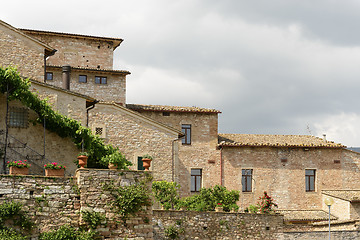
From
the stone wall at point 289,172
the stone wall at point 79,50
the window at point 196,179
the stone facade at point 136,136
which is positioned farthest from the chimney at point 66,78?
the stone wall at point 289,172

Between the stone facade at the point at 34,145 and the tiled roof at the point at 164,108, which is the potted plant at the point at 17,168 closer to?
the stone facade at the point at 34,145

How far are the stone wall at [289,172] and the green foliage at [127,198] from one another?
16.4 meters

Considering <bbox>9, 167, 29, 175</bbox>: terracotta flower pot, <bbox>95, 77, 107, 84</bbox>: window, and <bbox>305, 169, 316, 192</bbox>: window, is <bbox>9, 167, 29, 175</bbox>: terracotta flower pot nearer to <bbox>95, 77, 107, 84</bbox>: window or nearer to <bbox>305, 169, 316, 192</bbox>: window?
<bbox>95, 77, 107, 84</bbox>: window

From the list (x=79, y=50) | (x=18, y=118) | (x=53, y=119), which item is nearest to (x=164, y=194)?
Answer: (x=53, y=119)

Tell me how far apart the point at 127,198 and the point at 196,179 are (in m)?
16.2

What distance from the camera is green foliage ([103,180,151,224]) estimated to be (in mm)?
18109

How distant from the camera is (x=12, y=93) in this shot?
2050cm

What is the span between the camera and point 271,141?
3562 centimetres

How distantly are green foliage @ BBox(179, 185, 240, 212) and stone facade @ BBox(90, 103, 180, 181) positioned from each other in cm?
221

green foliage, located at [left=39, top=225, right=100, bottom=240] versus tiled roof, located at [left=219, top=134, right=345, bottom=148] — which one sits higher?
tiled roof, located at [left=219, top=134, right=345, bottom=148]

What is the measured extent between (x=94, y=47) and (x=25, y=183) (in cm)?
1989

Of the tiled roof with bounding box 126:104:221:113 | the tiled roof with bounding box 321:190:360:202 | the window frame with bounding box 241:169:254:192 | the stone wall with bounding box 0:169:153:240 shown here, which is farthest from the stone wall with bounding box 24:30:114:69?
the stone wall with bounding box 0:169:153:240

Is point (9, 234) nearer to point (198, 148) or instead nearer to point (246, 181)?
Answer: point (198, 148)

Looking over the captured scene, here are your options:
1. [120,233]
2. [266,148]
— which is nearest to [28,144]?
[120,233]
